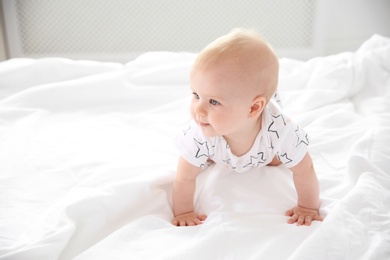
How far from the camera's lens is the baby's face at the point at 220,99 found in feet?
2.33

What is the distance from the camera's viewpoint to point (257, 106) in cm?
76

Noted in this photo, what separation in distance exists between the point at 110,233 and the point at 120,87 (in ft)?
2.03

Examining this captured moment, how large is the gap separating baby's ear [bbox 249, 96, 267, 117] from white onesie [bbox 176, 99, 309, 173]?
0.21ft

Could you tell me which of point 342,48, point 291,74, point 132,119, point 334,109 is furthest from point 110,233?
point 342,48

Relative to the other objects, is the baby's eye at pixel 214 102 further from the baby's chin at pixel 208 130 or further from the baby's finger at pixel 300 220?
the baby's finger at pixel 300 220

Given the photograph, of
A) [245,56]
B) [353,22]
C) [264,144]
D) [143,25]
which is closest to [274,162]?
[264,144]

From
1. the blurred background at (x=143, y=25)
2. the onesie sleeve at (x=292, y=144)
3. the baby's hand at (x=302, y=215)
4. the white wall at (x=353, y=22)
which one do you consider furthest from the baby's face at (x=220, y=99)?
the white wall at (x=353, y=22)

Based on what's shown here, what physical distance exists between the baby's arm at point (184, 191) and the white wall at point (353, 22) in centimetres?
156

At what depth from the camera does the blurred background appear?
73.5 inches

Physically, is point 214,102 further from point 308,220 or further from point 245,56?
point 308,220

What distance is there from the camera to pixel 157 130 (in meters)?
1.14

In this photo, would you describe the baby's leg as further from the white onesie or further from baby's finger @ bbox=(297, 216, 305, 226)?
baby's finger @ bbox=(297, 216, 305, 226)

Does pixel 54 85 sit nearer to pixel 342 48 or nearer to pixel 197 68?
pixel 197 68

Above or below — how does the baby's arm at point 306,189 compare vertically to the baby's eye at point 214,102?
below
